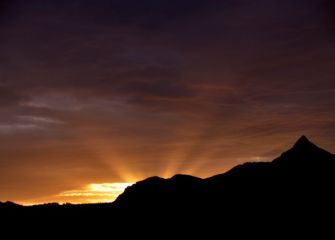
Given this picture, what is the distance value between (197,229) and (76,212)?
46051 millimetres

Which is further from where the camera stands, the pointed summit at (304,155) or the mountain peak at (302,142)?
the mountain peak at (302,142)

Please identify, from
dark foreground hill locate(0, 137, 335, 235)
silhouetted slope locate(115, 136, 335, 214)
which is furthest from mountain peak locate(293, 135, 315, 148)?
dark foreground hill locate(0, 137, 335, 235)

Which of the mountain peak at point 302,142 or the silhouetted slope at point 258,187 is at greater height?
the mountain peak at point 302,142

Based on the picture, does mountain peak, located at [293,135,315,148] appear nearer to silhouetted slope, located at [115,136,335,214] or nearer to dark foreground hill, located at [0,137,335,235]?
silhouetted slope, located at [115,136,335,214]

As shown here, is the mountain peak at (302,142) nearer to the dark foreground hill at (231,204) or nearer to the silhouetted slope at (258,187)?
the silhouetted slope at (258,187)

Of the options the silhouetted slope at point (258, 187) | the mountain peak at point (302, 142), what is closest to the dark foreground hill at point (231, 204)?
the silhouetted slope at point (258, 187)

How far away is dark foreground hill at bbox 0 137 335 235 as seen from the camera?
14788cm

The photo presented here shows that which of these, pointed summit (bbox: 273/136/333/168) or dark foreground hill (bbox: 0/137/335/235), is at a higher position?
pointed summit (bbox: 273/136/333/168)

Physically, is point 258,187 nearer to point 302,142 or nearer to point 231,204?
point 231,204

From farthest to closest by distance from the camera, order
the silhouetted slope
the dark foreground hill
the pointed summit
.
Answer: the pointed summit, the silhouetted slope, the dark foreground hill

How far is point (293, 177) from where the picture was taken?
530 feet

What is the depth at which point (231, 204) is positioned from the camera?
163 metres

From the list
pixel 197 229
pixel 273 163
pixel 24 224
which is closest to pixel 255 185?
pixel 273 163

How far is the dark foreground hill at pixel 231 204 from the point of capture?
485ft
